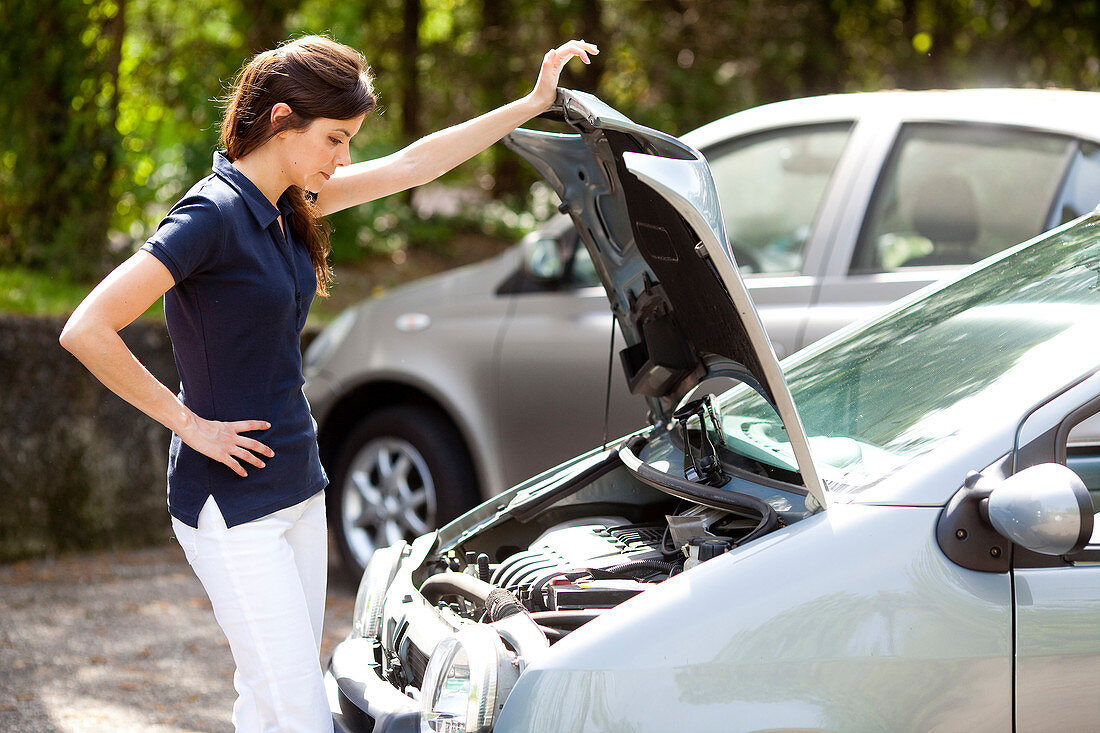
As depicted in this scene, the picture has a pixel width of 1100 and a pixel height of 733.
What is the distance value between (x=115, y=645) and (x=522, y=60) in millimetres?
7636

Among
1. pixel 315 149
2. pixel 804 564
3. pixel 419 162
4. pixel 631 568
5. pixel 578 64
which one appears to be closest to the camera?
pixel 804 564

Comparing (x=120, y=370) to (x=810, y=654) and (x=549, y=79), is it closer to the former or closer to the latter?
(x=549, y=79)

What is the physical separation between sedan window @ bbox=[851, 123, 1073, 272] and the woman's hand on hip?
2.59m

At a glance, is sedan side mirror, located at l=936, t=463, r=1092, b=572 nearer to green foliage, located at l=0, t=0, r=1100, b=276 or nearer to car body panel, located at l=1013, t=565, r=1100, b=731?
car body panel, located at l=1013, t=565, r=1100, b=731

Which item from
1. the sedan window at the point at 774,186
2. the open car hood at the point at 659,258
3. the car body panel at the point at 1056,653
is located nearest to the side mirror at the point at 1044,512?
the car body panel at the point at 1056,653

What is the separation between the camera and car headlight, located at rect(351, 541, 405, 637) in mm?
2949

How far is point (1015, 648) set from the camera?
2096 millimetres

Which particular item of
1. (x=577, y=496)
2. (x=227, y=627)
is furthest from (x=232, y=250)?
(x=577, y=496)

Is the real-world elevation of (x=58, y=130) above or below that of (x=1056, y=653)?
above

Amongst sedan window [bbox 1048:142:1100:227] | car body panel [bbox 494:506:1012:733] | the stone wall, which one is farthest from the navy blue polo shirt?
the stone wall

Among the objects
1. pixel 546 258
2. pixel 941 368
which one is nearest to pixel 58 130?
pixel 546 258

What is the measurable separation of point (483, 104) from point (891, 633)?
955 centimetres

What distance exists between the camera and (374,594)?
3.00m

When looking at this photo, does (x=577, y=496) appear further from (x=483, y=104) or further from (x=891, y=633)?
(x=483, y=104)
